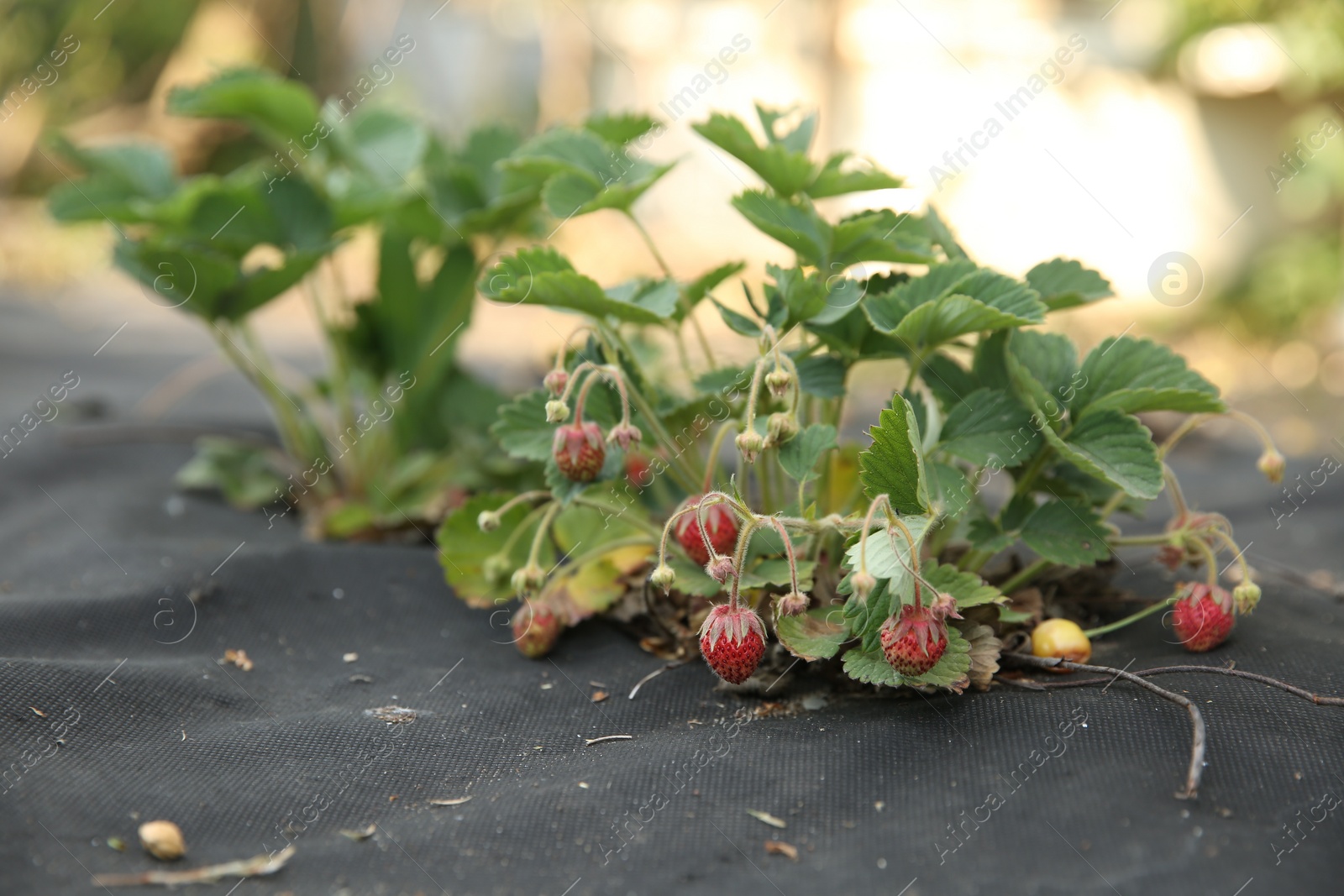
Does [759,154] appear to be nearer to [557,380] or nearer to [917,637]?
[557,380]

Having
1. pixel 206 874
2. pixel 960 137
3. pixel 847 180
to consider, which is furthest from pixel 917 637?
pixel 960 137

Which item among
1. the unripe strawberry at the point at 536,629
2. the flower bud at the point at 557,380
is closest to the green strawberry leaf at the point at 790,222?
the flower bud at the point at 557,380

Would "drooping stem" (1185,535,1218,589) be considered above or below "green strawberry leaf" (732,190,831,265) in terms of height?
below

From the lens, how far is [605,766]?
88 cm

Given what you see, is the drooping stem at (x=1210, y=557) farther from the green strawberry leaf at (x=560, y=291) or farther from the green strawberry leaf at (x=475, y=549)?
the green strawberry leaf at (x=475, y=549)

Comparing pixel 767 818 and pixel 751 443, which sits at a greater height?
pixel 751 443

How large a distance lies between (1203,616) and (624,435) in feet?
1.85

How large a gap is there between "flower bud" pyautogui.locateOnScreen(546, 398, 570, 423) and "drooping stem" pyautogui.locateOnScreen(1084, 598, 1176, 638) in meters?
0.54

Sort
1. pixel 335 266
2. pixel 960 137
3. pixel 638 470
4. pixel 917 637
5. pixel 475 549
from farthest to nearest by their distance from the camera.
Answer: pixel 960 137 → pixel 335 266 → pixel 638 470 → pixel 475 549 → pixel 917 637

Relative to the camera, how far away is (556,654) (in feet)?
3.65

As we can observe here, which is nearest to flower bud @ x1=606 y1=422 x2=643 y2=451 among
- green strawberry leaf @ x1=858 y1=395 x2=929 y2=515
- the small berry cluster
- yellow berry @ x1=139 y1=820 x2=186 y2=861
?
the small berry cluster

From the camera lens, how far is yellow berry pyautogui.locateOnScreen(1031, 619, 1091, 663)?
0.96 m

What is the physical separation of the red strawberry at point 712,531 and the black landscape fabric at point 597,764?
14 cm

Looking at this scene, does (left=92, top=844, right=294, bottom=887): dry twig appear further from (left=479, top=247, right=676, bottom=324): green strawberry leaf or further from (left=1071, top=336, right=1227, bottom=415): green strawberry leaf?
(left=1071, top=336, right=1227, bottom=415): green strawberry leaf
